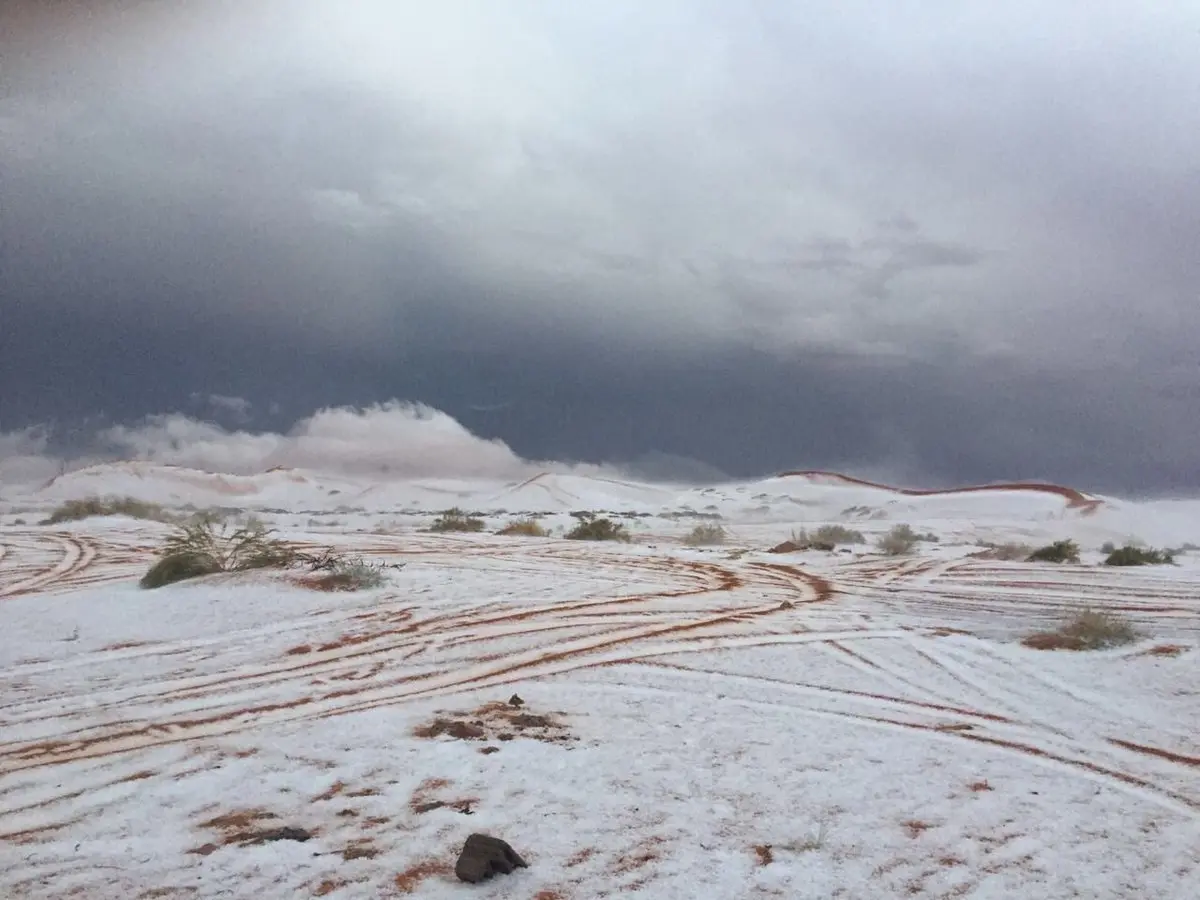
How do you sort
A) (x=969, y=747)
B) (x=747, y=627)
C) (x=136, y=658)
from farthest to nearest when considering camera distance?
(x=747, y=627) < (x=136, y=658) < (x=969, y=747)

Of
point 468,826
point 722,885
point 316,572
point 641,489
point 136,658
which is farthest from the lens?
point 641,489

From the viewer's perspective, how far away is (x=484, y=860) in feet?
11.3

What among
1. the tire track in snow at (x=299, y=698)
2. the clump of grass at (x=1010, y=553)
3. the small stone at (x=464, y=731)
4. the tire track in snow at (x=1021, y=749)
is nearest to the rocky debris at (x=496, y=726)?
the small stone at (x=464, y=731)

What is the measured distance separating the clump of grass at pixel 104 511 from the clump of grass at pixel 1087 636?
2528 centimetres

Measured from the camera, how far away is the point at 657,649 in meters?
7.96

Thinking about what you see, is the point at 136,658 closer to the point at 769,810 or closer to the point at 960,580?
the point at 769,810

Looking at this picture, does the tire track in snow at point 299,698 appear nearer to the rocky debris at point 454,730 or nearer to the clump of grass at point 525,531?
the rocky debris at point 454,730

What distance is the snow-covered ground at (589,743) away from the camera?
11.9ft

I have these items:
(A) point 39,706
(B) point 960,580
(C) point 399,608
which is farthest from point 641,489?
(A) point 39,706

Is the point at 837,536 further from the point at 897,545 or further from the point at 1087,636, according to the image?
the point at 1087,636

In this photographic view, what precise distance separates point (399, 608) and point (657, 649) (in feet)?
10.7

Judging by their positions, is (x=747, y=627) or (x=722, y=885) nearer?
(x=722, y=885)

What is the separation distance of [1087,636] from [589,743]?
5.53 m

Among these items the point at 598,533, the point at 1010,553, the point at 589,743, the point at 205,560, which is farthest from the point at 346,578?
the point at 1010,553
